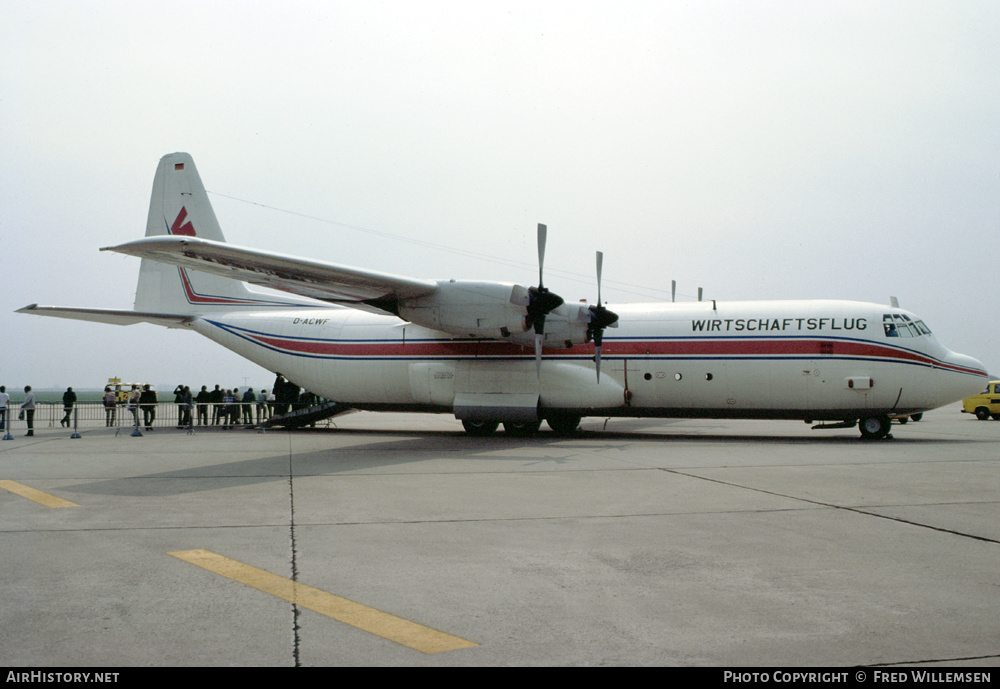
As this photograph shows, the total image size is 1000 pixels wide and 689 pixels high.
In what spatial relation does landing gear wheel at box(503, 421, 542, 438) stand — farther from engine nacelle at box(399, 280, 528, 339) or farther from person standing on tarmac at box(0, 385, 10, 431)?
person standing on tarmac at box(0, 385, 10, 431)

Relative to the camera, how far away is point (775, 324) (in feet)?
63.6

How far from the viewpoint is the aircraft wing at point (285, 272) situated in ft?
46.1

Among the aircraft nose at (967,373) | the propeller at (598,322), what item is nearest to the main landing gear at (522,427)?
the propeller at (598,322)

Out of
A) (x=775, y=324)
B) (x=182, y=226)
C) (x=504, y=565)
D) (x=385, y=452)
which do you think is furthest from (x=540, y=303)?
(x=182, y=226)

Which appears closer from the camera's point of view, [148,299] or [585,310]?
[585,310]

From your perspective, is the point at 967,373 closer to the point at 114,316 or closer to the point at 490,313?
the point at 490,313

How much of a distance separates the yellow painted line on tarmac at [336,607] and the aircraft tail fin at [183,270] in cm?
1957

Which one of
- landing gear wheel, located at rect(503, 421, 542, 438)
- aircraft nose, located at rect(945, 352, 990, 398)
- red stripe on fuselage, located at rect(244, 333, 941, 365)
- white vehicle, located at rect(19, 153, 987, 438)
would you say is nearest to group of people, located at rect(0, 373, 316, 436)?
red stripe on fuselage, located at rect(244, 333, 941, 365)

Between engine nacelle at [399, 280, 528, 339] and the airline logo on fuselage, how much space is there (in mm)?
4865

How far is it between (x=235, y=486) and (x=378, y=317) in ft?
41.9

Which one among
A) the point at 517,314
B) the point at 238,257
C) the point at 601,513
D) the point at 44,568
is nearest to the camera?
the point at 44,568

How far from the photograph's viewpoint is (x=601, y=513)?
8.81 metres

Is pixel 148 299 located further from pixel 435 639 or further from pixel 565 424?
pixel 435 639

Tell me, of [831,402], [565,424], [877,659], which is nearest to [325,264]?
[565,424]
